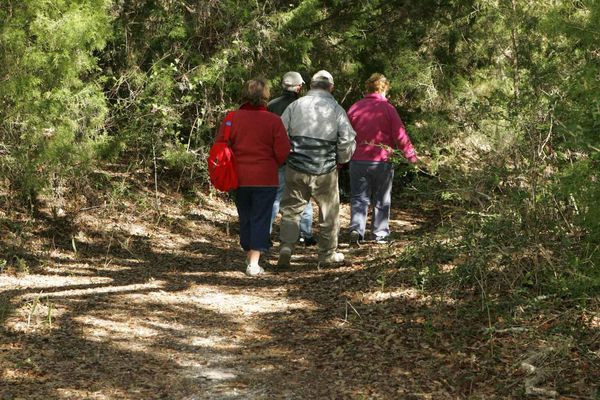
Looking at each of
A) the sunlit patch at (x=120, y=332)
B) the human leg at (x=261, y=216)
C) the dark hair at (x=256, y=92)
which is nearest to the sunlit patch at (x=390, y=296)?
the human leg at (x=261, y=216)

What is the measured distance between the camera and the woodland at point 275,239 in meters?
5.74

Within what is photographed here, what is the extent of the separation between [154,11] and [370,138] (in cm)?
344

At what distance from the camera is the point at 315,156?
909 centimetres

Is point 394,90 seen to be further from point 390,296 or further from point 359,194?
point 390,296

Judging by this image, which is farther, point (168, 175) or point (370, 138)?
point (168, 175)

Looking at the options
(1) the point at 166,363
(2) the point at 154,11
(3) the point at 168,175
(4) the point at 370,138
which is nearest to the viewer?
(1) the point at 166,363

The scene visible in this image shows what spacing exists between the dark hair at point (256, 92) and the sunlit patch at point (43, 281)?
231 centimetres

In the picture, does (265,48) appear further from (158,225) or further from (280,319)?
(280,319)

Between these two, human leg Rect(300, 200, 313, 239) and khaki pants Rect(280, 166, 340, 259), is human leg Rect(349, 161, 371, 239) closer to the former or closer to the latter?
human leg Rect(300, 200, 313, 239)

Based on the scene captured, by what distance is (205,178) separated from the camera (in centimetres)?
1284

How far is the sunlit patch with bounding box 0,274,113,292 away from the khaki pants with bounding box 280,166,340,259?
1914 mm

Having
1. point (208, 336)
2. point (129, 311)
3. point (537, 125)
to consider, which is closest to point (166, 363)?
point (208, 336)

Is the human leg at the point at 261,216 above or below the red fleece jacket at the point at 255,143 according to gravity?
below

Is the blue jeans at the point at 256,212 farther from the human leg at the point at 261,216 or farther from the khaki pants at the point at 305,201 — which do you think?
the khaki pants at the point at 305,201
